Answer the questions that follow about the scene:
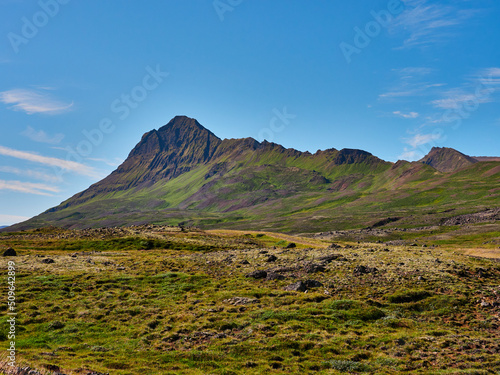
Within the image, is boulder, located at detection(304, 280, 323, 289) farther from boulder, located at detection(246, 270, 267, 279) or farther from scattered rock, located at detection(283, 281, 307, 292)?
boulder, located at detection(246, 270, 267, 279)

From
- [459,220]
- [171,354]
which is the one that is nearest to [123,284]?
[171,354]

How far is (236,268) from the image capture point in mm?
46625

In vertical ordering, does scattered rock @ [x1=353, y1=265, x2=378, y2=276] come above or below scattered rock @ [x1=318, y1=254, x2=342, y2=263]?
below

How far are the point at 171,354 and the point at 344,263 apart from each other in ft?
95.0

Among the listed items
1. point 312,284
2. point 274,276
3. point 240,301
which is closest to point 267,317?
point 240,301

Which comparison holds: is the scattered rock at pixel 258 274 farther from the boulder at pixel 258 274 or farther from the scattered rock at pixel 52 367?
the scattered rock at pixel 52 367

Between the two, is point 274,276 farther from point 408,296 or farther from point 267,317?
point 408,296

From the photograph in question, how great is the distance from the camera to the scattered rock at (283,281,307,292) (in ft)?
112

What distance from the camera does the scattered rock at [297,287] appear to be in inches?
1344

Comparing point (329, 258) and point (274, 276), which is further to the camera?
point (329, 258)

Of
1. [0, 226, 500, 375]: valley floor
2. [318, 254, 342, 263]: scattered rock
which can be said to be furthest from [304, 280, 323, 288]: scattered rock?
[318, 254, 342, 263]: scattered rock

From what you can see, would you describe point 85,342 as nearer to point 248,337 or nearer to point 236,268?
point 248,337

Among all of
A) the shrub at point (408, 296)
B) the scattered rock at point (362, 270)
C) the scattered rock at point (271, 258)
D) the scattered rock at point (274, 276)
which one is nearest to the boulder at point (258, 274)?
the scattered rock at point (274, 276)

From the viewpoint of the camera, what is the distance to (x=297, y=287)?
34.4m
